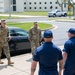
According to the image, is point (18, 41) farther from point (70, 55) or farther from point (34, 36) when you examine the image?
point (70, 55)

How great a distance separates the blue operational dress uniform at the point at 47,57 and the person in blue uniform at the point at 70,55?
23.4 inches

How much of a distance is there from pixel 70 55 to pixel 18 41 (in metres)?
6.24

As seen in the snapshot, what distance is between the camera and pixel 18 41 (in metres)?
11.3

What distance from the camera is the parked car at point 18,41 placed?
11.0m

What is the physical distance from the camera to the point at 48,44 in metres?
4.55

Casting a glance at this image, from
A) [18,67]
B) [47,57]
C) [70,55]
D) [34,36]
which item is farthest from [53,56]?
[34,36]

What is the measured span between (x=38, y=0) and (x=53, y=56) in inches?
5227

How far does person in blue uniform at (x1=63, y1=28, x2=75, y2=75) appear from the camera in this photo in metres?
5.17

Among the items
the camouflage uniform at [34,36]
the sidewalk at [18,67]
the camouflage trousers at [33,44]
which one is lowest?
the sidewalk at [18,67]

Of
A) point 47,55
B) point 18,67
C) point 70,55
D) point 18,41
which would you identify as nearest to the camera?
point 47,55

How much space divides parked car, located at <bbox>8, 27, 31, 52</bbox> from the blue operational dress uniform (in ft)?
21.2

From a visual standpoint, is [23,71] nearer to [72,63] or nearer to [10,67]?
[10,67]

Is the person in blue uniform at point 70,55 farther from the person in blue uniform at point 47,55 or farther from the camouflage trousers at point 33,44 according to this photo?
the camouflage trousers at point 33,44

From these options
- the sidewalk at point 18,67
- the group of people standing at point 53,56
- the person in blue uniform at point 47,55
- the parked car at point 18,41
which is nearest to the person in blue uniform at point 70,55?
the group of people standing at point 53,56
